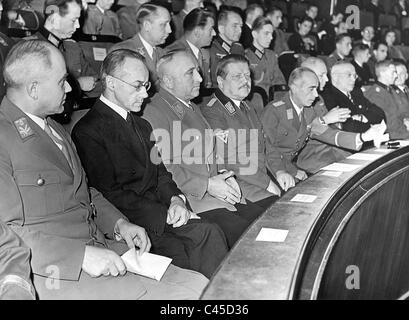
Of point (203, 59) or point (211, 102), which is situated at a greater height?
point (203, 59)

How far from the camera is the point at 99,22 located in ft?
12.5

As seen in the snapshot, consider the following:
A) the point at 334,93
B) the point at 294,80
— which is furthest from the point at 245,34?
the point at 294,80

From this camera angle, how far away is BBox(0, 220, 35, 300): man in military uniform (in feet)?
3.43

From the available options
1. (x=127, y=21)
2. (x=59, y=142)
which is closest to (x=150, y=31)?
(x=127, y=21)

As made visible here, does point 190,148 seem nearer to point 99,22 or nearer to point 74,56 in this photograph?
point 74,56

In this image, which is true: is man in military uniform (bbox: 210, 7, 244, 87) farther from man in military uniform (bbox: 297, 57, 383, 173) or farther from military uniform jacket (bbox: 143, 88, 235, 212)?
military uniform jacket (bbox: 143, 88, 235, 212)

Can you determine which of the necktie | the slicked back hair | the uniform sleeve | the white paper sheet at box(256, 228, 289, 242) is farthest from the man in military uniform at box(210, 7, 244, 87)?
the white paper sheet at box(256, 228, 289, 242)

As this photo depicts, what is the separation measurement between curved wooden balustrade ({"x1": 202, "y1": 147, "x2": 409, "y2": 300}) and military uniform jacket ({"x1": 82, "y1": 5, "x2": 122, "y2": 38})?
2398mm

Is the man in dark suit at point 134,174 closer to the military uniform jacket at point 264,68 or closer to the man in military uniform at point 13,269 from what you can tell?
the man in military uniform at point 13,269

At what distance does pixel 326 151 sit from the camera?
305 centimetres

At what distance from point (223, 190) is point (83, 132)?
0.70 m

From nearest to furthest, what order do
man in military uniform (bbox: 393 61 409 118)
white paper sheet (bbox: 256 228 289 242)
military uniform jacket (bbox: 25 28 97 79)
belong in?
1. white paper sheet (bbox: 256 228 289 242)
2. military uniform jacket (bbox: 25 28 97 79)
3. man in military uniform (bbox: 393 61 409 118)

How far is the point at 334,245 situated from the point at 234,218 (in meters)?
0.81

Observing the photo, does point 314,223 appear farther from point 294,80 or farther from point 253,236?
point 294,80
